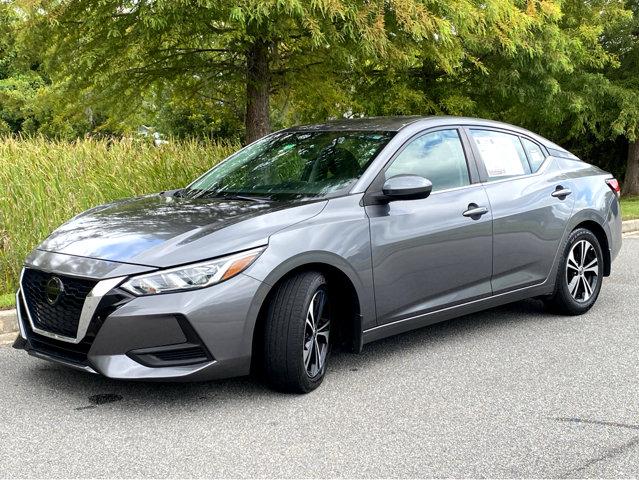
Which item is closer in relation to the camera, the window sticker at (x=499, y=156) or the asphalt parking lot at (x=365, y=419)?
the asphalt parking lot at (x=365, y=419)

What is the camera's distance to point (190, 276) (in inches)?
159

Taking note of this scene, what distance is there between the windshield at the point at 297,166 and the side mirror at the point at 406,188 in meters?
0.26

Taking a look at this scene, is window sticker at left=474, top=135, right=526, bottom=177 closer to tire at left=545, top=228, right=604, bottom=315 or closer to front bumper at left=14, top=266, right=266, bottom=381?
tire at left=545, top=228, right=604, bottom=315

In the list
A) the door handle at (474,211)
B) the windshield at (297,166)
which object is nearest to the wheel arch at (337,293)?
the windshield at (297,166)

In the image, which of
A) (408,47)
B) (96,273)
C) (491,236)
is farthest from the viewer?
(408,47)

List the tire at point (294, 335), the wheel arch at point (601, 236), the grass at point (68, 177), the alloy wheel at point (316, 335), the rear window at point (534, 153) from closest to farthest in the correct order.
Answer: the tire at point (294, 335) → the alloy wheel at point (316, 335) → the rear window at point (534, 153) → the wheel arch at point (601, 236) → the grass at point (68, 177)

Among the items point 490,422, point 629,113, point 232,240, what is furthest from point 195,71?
point 629,113

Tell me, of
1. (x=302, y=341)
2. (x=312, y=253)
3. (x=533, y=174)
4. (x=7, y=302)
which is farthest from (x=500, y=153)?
(x=7, y=302)

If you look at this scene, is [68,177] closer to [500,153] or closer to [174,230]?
[174,230]

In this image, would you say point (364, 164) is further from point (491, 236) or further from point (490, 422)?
point (490, 422)

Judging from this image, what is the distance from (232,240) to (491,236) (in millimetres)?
2148

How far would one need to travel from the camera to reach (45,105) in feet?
39.3

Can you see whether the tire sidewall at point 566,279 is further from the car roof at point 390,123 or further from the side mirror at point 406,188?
the side mirror at point 406,188

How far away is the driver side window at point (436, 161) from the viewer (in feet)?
17.1
